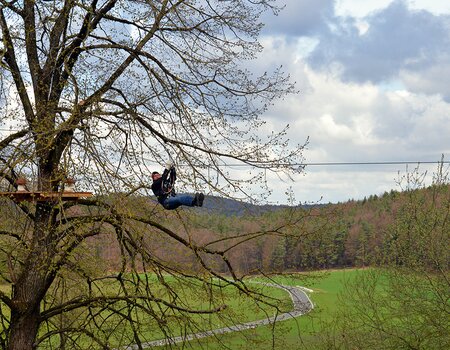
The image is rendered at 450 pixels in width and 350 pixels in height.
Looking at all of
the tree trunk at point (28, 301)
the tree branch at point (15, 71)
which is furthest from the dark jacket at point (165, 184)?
the tree branch at point (15, 71)

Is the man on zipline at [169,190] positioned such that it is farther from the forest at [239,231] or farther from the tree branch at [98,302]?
the tree branch at [98,302]

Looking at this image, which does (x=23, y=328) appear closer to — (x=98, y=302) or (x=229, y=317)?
(x=98, y=302)

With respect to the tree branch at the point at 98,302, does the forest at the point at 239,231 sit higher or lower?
higher

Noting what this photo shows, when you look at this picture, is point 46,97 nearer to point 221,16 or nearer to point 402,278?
point 221,16

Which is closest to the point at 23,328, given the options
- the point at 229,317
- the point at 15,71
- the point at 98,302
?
the point at 98,302

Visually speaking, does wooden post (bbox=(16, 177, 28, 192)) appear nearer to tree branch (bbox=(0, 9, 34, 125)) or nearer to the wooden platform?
the wooden platform

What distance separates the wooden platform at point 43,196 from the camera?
6.49 meters

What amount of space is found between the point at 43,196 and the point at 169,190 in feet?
4.63

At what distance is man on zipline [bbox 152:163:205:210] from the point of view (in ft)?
23.2

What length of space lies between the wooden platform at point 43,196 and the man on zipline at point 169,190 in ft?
2.74

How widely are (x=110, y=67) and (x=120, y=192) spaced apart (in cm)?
212

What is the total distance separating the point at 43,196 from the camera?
21.7 ft

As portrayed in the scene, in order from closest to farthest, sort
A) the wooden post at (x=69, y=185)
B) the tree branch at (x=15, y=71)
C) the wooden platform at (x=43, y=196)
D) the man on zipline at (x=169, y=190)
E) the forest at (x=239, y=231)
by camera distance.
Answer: the wooden post at (x=69, y=185) → the wooden platform at (x=43, y=196) → the man on zipline at (x=169, y=190) → the tree branch at (x=15, y=71) → the forest at (x=239, y=231)

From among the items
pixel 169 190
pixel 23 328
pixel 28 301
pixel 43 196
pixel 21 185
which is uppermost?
pixel 169 190
